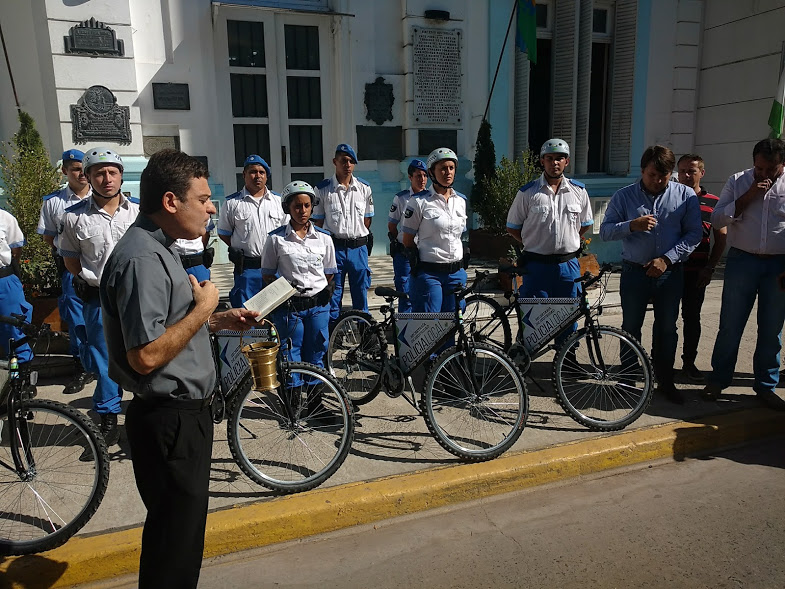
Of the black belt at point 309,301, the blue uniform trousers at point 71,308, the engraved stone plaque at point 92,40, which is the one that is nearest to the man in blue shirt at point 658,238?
the black belt at point 309,301

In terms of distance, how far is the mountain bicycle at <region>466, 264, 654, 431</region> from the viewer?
457cm

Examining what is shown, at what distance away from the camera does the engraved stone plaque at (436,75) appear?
10.1 metres

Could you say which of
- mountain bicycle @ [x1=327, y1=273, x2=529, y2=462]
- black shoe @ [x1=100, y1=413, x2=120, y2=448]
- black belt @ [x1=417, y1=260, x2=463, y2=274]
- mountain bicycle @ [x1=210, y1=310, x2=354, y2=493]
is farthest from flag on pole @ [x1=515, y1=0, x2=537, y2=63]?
black shoe @ [x1=100, y1=413, x2=120, y2=448]

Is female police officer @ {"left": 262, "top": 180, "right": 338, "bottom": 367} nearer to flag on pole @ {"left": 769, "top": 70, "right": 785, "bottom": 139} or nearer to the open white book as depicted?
the open white book

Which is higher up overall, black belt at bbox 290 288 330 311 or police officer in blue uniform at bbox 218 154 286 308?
police officer in blue uniform at bbox 218 154 286 308

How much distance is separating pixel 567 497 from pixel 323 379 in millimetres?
1696

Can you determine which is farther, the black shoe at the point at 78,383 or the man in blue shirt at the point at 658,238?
the black shoe at the point at 78,383

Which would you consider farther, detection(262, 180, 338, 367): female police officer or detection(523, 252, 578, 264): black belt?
detection(523, 252, 578, 264): black belt

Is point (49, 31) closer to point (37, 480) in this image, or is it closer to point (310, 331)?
point (310, 331)

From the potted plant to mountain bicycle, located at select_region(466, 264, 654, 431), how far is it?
185 inches

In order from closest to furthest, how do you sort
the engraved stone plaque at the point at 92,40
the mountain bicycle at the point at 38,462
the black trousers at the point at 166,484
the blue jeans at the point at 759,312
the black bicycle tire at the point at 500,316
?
the black trousers at the point at 166,484
the mountain bicycle at the point at 38,462
the blue jeans at the point at 759,312
the black bicycle tire at the point at 500,316
the engraved stone plaque at the point at 92,40

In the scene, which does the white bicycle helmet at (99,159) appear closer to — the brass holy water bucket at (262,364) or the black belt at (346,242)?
the brass holy water bucket at (262,364)

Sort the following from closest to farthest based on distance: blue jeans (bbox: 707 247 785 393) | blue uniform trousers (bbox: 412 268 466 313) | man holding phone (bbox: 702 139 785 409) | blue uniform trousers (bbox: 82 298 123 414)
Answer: blue uniform trousers (bbox: 82 298 123 414)
man holding phone (bbox: 702 139 785 409)
blue jeans (bbox: 707 247 785 393)
blue uniform trousers (bbox: 412 268 466 313)

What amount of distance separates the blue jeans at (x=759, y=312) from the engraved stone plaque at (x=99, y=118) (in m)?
7.64
